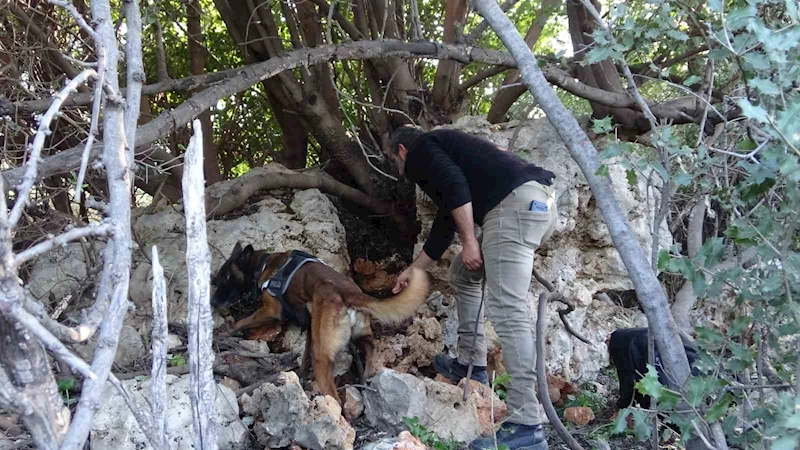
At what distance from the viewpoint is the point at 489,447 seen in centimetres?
450

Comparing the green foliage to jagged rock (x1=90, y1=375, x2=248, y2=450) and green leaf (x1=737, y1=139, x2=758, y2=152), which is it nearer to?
jagged rock (x1=90, y1=375, x2=248, y2=450)

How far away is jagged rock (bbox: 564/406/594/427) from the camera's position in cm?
521

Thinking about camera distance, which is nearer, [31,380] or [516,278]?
[31,380]

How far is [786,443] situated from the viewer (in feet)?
7.46

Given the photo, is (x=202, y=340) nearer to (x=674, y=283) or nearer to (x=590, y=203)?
(x=590, y=203)

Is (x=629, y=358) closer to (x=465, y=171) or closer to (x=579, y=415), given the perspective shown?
(x=579, y=415)

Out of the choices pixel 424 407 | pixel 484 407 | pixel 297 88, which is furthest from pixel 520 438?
pixel 297 88

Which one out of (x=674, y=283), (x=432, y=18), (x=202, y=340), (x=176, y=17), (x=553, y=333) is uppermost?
(x=432, y=18)

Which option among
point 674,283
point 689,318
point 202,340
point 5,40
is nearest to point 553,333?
point 689,318

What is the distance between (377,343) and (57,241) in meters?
3.82

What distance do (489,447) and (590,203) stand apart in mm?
2907

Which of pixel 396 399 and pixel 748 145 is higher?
pixel 748 145

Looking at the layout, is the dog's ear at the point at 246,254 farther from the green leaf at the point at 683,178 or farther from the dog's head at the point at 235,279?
the green leaf at the point at 683,178

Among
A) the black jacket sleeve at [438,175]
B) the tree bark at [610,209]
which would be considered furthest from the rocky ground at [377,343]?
the black jacket sleeve at [438,175]
